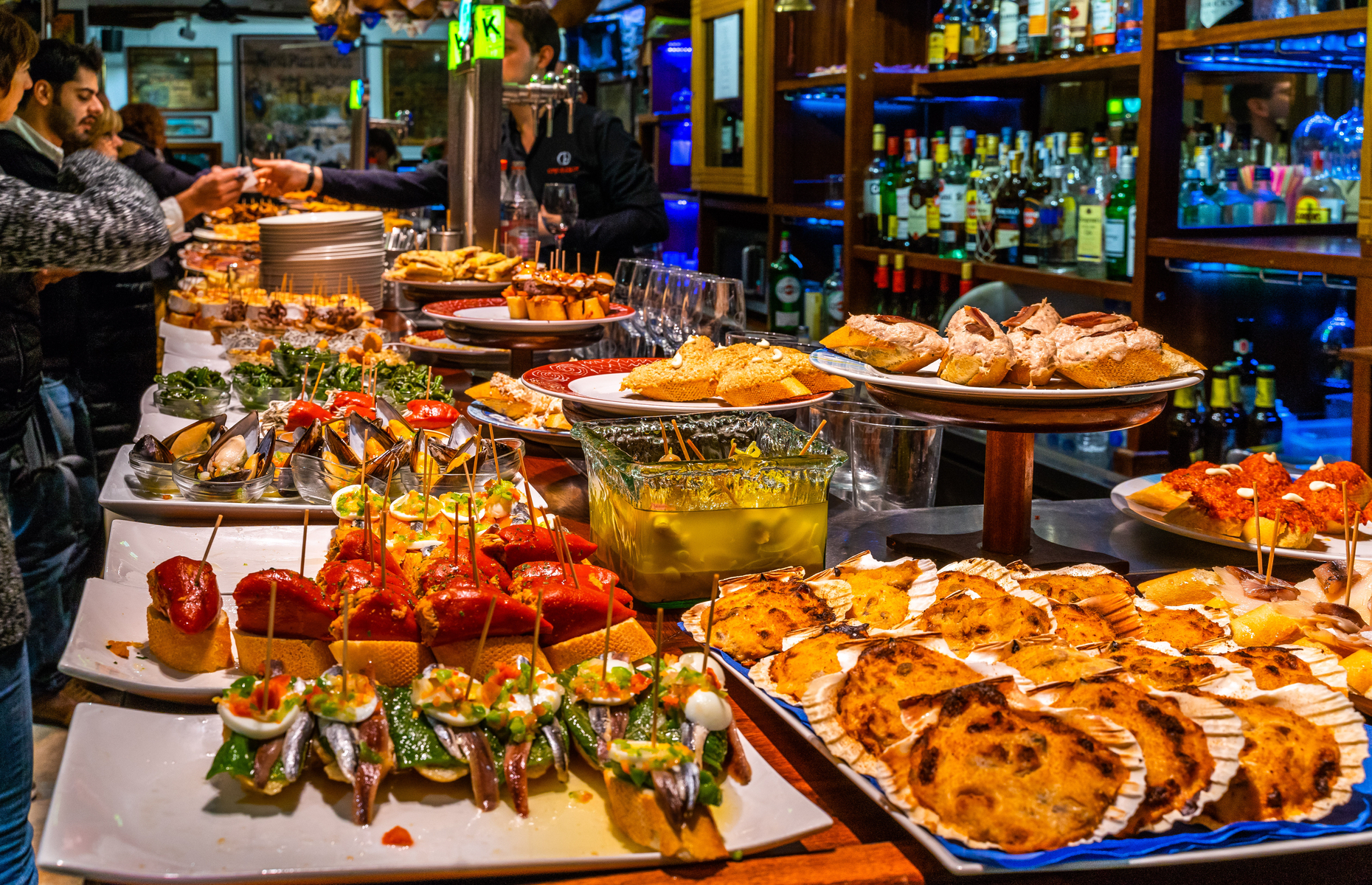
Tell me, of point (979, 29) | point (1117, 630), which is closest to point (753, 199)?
point (979, 29)

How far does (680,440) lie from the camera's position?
4.61 feet

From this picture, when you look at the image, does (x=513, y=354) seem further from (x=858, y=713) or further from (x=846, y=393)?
(x=858, y=713)

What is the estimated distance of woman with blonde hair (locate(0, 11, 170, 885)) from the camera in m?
1.87

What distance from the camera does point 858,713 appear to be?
2.94 ft

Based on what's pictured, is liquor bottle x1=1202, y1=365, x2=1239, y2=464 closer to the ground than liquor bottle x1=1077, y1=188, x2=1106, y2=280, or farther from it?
closer to the ground

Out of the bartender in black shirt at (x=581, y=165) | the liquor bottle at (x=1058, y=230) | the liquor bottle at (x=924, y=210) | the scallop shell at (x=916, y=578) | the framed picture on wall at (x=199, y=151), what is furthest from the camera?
the framed picture on wall at (x=199, y=151)

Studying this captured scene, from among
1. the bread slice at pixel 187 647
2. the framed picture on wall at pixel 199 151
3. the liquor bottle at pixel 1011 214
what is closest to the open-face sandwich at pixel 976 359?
the bread slice at pixel 187 647

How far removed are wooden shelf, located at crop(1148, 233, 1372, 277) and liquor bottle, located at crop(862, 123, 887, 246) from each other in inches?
56.5

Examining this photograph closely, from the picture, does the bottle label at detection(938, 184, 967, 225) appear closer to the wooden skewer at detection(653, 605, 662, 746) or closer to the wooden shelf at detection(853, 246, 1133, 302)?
the wooden shelf at detection(853, 246, 1133, 302)

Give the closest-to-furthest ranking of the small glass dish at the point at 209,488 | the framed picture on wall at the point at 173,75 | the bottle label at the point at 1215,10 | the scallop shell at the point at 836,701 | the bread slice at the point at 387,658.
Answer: the scallop shell at the point at 836,701
the bread slice at the point at 387,658
the small glass dish at the point at 209,488
the bottle label at the point at 1215,10
the framed picture on wall at the point at 173,75

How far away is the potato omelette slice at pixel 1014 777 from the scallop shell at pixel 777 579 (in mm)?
331

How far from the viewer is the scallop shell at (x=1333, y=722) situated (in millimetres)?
807

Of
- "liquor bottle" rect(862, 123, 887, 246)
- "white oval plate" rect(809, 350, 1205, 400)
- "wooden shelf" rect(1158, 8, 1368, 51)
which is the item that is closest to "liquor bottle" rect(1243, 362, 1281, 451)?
"wooden shelf" rect(1158, 8, 1368, 51)

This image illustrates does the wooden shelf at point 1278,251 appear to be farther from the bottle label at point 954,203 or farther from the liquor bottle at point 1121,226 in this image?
the bottle label at point 954,203
